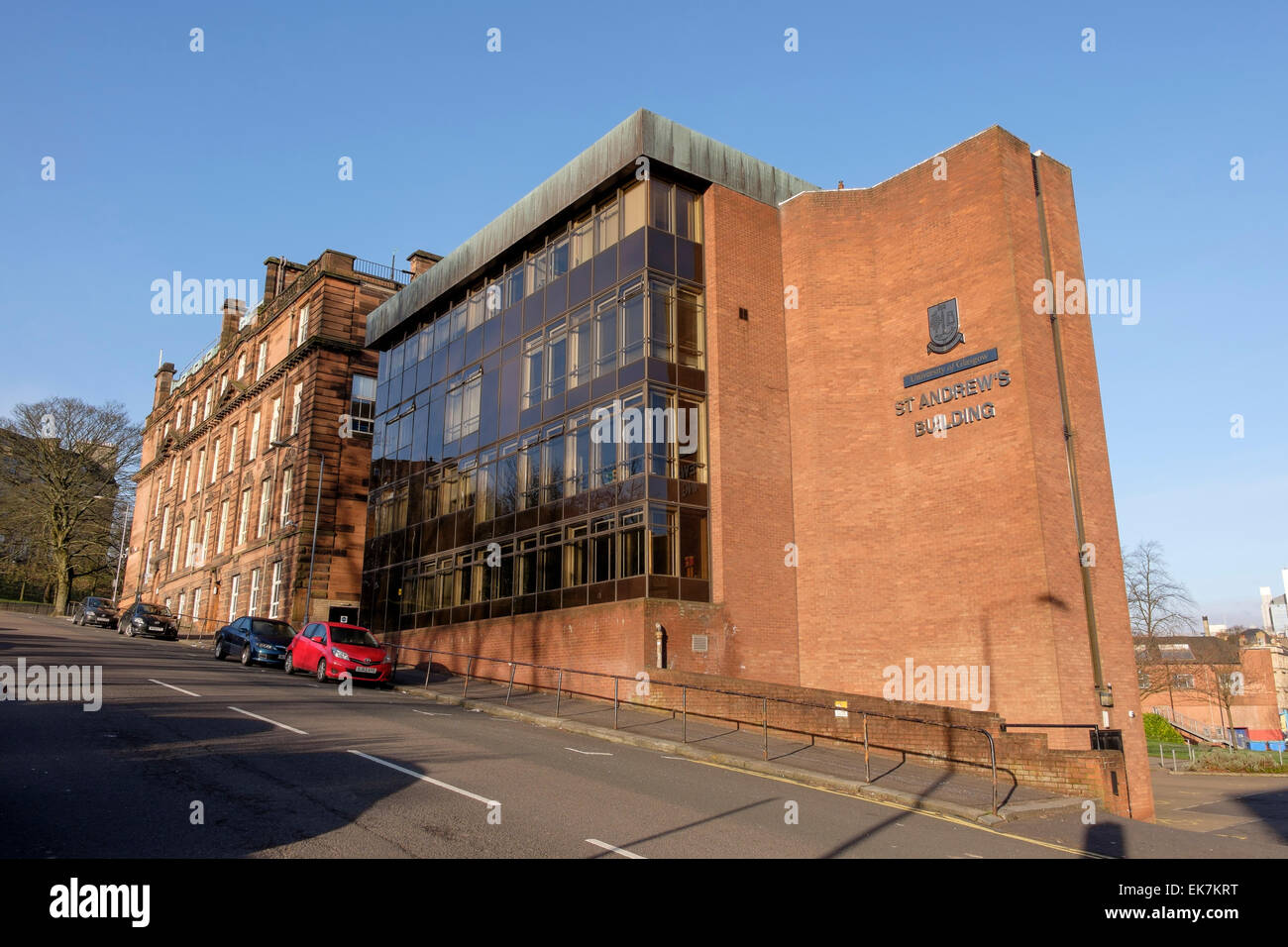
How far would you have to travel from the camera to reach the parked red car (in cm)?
2461

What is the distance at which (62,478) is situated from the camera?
56.3 m

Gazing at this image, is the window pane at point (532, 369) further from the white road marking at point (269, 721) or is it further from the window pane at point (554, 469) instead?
the white road marking at point (269, 721)

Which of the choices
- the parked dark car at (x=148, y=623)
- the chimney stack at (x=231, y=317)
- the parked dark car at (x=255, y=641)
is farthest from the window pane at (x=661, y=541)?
the chimney stack at (x=231, y=317)

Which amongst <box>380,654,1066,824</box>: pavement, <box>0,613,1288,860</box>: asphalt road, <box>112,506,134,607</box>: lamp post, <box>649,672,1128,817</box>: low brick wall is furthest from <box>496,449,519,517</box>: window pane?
<box>112,506,134,607</box>: lamp post

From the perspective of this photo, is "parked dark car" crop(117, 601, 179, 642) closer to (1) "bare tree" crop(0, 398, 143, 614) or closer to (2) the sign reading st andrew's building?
(1) "bare tree" crop(0, 398, 143, 614)

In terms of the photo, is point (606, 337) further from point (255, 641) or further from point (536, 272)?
point (255, 641)

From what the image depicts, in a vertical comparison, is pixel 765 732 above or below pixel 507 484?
below

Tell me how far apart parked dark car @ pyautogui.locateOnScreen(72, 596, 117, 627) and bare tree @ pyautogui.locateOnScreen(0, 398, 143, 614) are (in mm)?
12211

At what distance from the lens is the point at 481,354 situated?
33.0 m

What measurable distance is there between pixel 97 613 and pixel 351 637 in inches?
1101

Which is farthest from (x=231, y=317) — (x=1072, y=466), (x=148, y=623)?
(x=1072, y=466)

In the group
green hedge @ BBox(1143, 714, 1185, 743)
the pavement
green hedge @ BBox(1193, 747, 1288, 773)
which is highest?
the pavement
